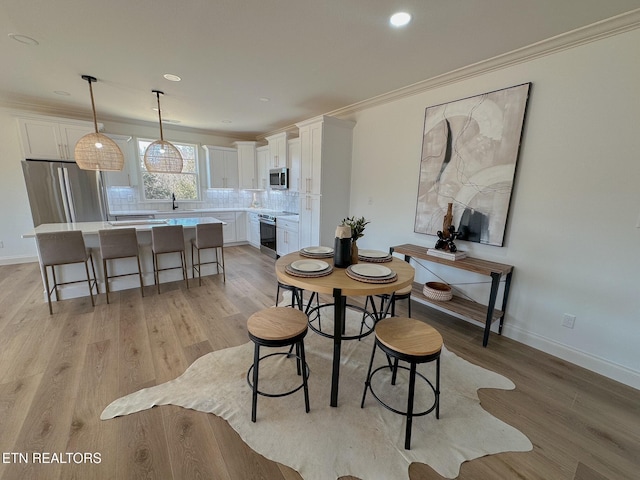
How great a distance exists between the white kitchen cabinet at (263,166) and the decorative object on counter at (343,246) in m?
4.67

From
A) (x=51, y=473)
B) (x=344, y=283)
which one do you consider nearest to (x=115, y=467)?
(x=51, y=473)

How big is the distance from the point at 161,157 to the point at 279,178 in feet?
7.24

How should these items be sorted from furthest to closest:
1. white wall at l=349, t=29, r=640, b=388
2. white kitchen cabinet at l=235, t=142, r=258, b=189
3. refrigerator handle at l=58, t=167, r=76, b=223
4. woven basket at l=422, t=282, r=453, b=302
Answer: white kitchen cabinet at l=235, t=142, r=258, b=189
refrigerator handle at l=58, t=167, r=76, b=223
woven basket at l=422, t=282, r=453, b=302
white wall at l=349, t=29, r=640, b=388

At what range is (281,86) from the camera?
3.30 m

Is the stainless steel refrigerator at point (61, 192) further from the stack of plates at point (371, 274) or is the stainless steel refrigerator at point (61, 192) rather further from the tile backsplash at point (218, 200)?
the stack of plates at point (371, 274)

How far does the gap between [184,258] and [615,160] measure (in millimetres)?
4840

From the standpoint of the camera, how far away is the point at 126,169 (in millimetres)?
5176

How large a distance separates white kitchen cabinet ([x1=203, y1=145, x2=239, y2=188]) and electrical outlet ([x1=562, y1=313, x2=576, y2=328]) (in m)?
6.37

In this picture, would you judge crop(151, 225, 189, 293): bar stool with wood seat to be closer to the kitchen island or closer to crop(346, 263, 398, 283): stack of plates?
Result: the kitchen island

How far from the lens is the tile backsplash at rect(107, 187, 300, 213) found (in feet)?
17.8

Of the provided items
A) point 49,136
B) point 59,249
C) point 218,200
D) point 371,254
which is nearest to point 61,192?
point 49,136

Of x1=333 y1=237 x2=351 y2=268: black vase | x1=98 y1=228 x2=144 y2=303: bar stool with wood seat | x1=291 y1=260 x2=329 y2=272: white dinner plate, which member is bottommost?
x1=98 y1=228 x2=144 y2=303: bar stool with wood seat

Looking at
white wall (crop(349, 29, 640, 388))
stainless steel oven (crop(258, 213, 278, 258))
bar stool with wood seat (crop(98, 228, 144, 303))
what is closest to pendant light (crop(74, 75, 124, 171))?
bar stool with wood seat (crop(98, 228, 144, 303))

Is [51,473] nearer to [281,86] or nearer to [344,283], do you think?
[344,283]
